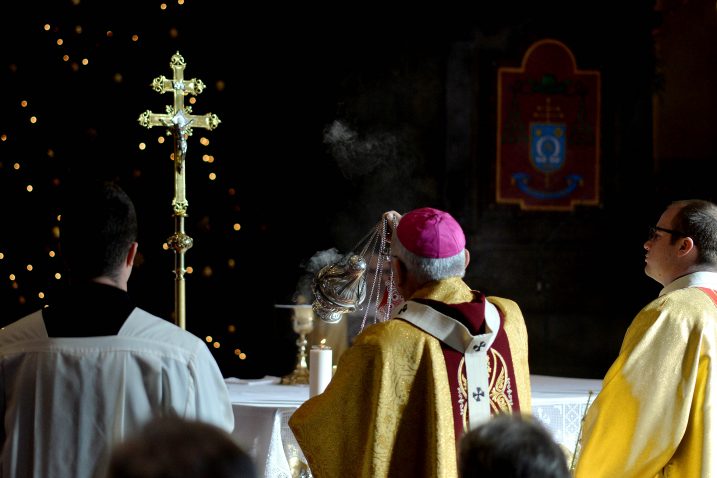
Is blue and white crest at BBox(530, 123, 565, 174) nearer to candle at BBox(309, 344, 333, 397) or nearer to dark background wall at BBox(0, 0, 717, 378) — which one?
dark background wall at BBox(0, 0, 717, 378)

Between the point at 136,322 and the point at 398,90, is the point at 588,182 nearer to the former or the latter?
the point at 398,90

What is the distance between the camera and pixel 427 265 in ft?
9.39

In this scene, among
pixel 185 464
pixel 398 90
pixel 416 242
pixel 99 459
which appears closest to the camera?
pixel 185 464

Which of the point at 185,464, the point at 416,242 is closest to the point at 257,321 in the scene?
the point at 416,242

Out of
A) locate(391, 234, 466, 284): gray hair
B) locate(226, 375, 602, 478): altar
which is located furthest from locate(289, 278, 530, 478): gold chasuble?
locate(226, 375, 602, 478): altar

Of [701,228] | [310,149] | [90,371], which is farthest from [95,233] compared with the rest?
[310,149]

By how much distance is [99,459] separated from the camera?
2.13m

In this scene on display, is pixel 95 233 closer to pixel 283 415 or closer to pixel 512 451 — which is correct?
pixel 512 451

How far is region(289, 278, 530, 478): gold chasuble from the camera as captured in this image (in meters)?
2.75

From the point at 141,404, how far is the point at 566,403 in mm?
2366

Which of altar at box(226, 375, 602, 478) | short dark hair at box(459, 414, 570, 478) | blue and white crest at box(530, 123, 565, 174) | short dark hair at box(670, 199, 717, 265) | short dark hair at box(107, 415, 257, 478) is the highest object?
blue and white crest at box(530, 123, 565, 174)

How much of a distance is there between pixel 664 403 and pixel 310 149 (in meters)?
3.71

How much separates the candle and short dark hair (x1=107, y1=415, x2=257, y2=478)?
2.38 metres

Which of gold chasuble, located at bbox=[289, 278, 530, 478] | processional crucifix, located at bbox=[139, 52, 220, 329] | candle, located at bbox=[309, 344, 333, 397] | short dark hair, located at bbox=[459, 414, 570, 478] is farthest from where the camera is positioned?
processional crucifix, located at bbox=[139, 52, 220, 329]
